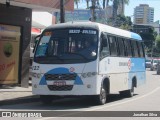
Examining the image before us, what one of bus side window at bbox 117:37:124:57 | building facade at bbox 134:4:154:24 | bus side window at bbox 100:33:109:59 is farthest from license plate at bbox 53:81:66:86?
building facade at bbox 134:4:154:24

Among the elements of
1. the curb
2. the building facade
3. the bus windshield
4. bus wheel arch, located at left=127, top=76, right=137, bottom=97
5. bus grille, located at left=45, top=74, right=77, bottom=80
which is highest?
the building facade

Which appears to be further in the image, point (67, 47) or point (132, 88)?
point (132, 88)

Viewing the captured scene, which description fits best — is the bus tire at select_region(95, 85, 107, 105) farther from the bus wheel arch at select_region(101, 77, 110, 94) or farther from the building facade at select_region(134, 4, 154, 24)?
the building facade at select_region(134, 4, 154, 24)

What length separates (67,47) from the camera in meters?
15.5

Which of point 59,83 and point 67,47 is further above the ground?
point 67,47

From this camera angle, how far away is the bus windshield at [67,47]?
50.1ft

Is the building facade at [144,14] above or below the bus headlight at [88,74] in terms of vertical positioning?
above

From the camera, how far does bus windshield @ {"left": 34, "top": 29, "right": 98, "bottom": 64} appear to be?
1526 cm

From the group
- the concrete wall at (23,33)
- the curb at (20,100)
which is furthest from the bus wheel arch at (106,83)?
the concrete wall at (23,33)

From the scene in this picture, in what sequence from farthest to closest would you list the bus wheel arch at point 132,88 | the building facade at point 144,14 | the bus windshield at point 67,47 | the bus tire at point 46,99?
the building facade at point 144,14
the bus wheel arch at point 132,88
the bus tire at point 46,99
the bus windshield at point 67,47

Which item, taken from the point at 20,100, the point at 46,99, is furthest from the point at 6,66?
the point at 46,99

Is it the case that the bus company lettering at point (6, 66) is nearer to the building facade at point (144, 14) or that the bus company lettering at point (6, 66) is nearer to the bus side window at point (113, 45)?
the bus side window at point (113, 45)

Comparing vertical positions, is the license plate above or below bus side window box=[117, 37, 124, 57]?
below

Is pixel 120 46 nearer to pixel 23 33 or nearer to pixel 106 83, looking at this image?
pixel 106 83
